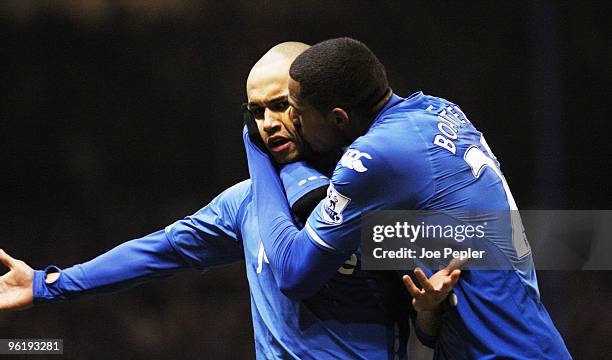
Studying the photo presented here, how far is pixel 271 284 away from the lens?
5.76 ft

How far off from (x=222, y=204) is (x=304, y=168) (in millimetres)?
264

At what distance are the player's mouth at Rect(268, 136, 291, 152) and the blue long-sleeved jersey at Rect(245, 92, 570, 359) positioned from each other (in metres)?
0.21

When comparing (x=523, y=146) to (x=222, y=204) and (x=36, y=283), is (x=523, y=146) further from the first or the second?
(x=36, y=283)

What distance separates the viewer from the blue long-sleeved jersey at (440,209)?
4.93 ft

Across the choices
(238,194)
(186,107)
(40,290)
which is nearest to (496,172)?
(238,194)

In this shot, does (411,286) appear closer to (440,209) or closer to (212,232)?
(440,209)

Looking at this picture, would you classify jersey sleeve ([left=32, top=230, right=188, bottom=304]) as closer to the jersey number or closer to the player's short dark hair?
the player's short dark hair

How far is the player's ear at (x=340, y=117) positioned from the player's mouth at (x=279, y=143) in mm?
171

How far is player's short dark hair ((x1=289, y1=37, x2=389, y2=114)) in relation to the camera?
1.54 m

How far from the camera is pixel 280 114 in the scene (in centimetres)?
174

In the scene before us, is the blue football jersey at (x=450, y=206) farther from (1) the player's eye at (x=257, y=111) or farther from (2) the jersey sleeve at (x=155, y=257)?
(2) the jersey sleeve at (x=155, y=257)

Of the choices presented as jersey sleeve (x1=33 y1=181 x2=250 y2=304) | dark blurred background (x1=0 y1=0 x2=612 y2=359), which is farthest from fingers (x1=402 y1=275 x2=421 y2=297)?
dark blurred background (x1=0 y1=0 x2=612 y2=359)

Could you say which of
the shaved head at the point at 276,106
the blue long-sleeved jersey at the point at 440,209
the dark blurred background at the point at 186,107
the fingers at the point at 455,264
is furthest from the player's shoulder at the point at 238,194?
the dark blurred background at the point at 186,107

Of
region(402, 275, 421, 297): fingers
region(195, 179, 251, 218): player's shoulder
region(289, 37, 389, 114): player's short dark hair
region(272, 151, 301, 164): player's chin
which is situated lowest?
region(402, 275, 421, 297): fingers
